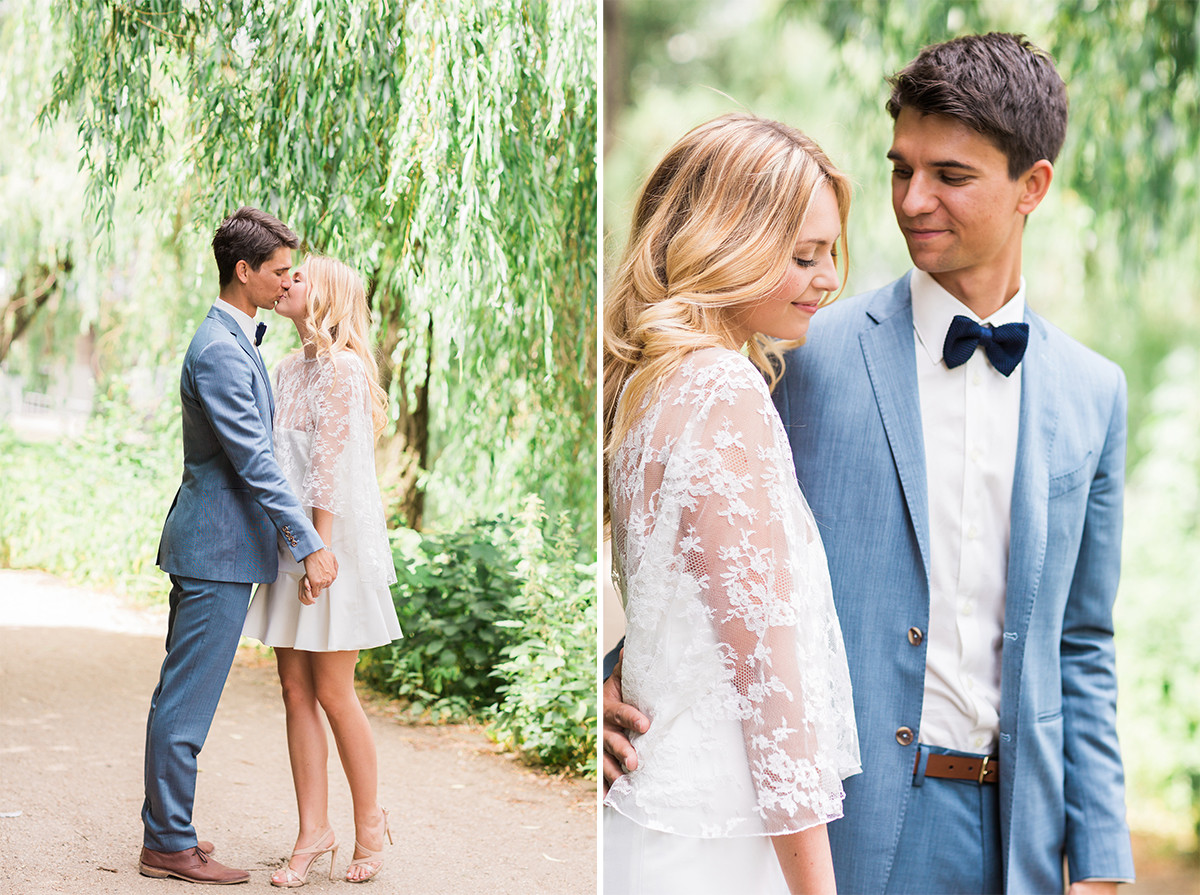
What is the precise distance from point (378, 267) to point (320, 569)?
→ 2.12 ft

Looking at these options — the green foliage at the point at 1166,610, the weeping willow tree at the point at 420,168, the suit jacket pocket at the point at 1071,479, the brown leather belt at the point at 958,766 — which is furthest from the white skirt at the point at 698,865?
the green foliage at the point at 1166,610

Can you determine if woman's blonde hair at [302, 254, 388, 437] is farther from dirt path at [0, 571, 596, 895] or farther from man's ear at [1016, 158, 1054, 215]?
man's ear at [1016, 158, 1054, 215]

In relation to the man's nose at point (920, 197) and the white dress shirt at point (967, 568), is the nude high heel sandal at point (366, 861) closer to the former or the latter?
the white dress shirt at point (967, 568)

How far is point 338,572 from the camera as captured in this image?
6.77ft

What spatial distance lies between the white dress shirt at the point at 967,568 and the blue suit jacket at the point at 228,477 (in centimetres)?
119

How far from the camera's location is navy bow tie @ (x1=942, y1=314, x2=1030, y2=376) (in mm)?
1694

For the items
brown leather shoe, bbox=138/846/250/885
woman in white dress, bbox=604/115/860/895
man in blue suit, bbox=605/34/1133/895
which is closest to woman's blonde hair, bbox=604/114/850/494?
woman in white dress, bbox=604/115/860/895

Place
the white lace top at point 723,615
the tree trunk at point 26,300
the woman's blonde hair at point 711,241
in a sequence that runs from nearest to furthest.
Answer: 1. the white lace top at point 723,615
2. the woman's blonde hair at point 711,241
3. the tree trunk at point 26,300

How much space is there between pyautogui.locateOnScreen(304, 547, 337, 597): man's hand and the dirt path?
195 millimetres

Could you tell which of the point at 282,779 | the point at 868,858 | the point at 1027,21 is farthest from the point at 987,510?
the point at 1027,21

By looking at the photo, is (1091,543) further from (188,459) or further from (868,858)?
(188,459)

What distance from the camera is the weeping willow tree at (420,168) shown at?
2062mm

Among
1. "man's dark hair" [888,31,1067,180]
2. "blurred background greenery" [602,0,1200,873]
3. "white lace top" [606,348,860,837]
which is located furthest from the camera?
"blurred background greenery" [602,0,1200,873]

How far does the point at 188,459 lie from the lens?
1.99m
